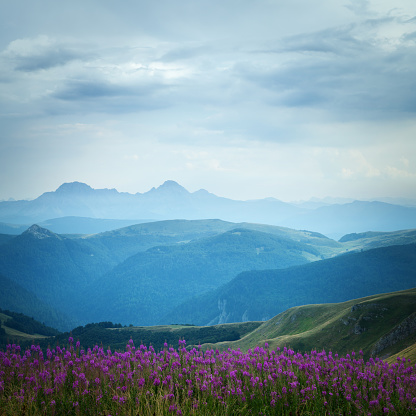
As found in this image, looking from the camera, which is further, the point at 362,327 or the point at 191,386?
the point at 362,327

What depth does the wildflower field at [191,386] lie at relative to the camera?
9.45 metres

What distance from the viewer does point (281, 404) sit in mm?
9781

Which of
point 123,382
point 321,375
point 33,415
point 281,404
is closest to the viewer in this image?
point 33,415

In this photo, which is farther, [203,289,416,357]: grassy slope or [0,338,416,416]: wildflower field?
[203,289,416,357]: grassy slope

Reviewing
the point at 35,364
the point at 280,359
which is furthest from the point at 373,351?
the point at 35,364

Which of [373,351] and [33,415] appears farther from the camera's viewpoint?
[373,351]

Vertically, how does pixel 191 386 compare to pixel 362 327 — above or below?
above

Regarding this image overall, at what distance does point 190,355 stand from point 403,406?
7.24 meters

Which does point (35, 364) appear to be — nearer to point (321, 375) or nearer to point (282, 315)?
point (321, 375)

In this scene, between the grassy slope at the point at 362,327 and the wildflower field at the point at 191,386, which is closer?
the wildflower field at the point at 191,386

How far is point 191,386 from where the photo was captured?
10.4 m

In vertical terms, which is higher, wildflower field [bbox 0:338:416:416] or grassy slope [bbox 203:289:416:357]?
wildflower field [bbox 0:338:416:416]

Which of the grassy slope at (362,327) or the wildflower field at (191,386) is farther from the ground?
the wildflower field at (191,386)

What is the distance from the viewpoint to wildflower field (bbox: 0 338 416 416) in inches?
372
